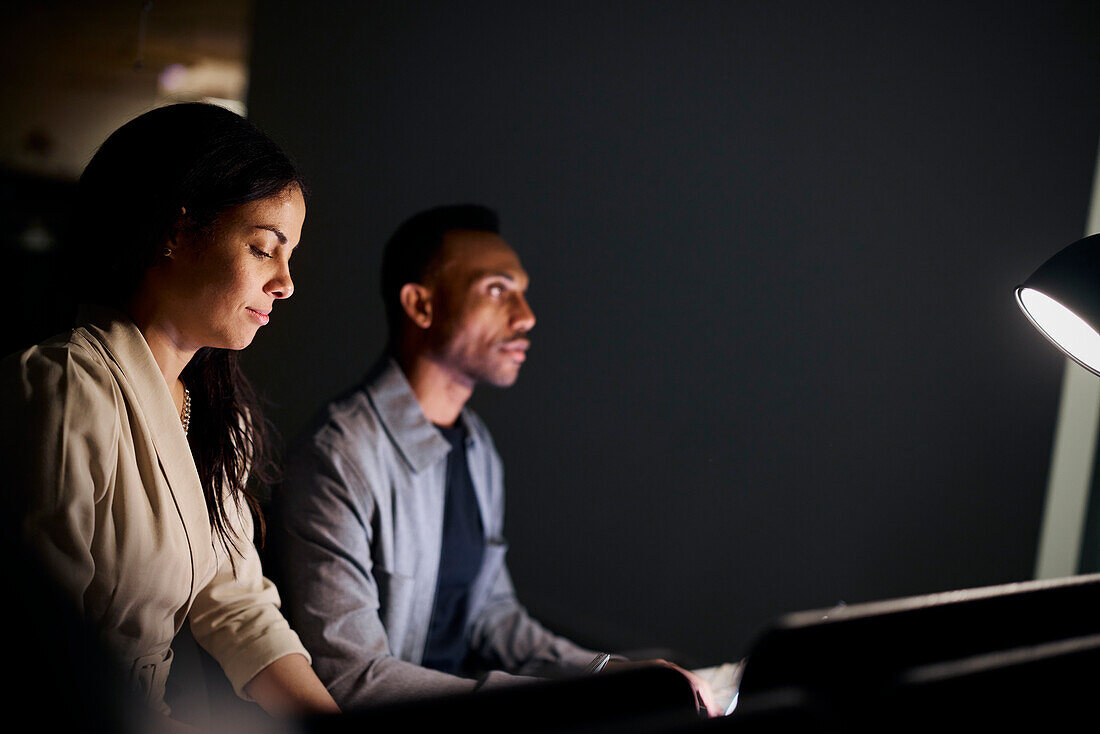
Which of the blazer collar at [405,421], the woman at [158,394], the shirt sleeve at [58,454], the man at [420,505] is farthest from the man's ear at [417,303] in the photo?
the shirt sleeve at [58,454]

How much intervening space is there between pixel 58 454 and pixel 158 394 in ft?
0.45

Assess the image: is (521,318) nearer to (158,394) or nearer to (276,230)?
(276,230)

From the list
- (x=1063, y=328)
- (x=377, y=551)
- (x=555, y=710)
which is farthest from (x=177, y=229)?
(x=1063, y=328)

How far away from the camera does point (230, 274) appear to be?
95 centimetres

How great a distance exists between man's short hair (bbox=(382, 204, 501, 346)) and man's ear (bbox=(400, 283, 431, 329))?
0.01 meters

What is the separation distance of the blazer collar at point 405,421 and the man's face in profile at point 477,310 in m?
0.09

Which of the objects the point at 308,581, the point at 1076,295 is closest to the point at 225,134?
the point at 308,581

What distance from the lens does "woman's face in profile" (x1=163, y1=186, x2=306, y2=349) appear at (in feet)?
3.09

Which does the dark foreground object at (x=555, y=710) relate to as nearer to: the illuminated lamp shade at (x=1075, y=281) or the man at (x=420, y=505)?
the man at (x=420, y=505)

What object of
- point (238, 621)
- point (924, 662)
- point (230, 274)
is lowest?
point (238, 621)

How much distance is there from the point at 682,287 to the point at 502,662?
1.08m

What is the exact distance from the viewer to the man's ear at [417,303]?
4.89ft

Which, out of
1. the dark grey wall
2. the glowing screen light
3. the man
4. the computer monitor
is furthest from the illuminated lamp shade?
the dark grey wall

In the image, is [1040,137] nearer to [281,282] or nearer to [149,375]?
[281,282]
